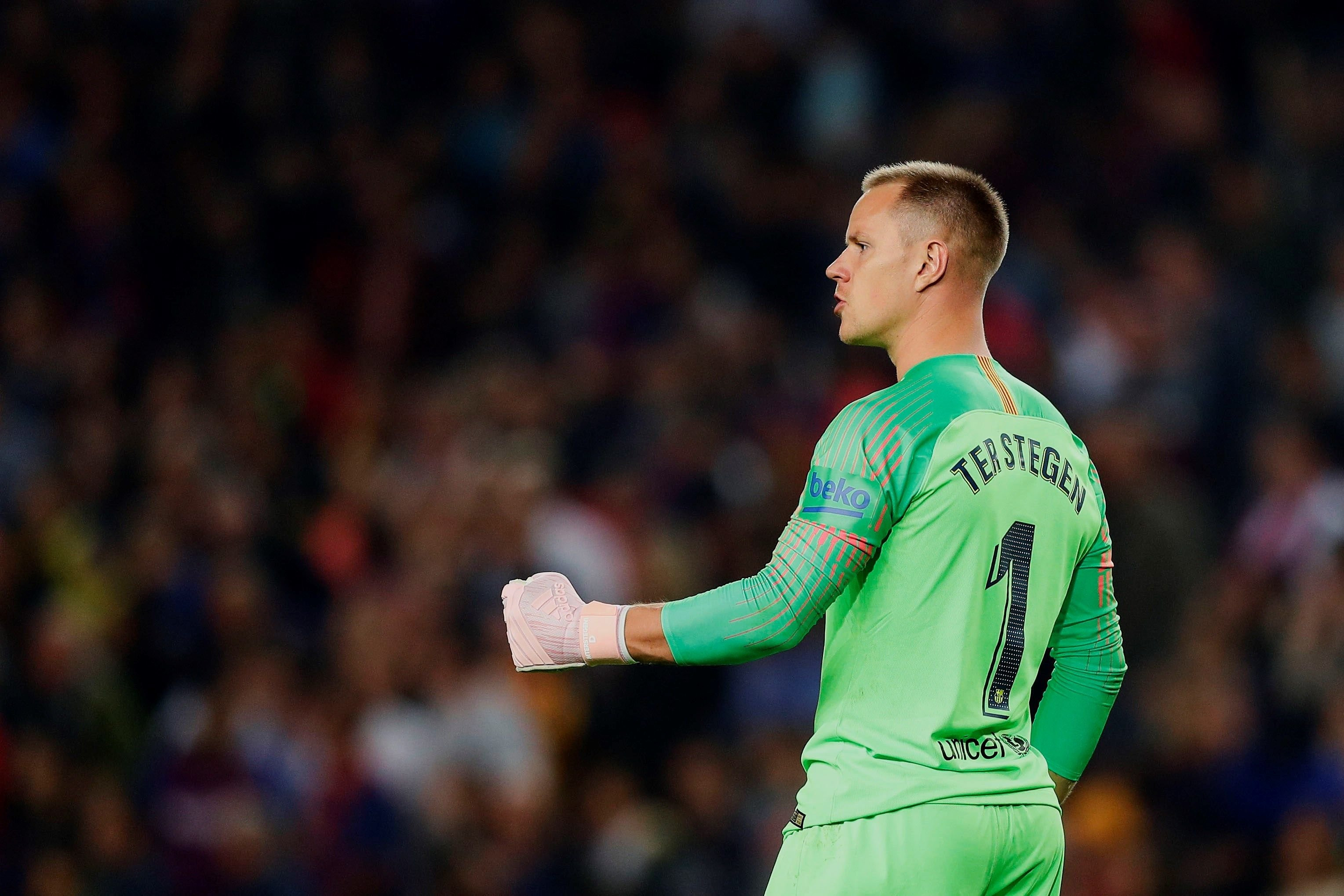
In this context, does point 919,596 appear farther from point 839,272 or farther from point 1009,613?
point 839,272

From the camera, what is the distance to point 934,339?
3.95 metres

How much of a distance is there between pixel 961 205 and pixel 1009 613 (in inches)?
34.6

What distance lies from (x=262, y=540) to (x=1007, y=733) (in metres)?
7.33

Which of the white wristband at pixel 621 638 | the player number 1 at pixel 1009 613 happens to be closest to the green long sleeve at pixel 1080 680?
the player number 1 at pixel 1009 613

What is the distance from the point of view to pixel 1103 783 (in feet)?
28.8

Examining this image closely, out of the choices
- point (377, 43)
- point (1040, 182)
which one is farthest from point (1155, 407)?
point (377, 43)

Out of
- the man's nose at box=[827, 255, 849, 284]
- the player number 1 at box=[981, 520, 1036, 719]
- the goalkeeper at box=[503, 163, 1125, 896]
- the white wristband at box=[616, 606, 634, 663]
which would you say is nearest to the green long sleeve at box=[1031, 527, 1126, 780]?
the goalkeeper at box=[503, 163, 1125, 896]

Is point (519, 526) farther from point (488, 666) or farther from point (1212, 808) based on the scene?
point (1212, 808)

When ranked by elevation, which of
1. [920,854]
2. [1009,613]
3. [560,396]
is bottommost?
[920,854]

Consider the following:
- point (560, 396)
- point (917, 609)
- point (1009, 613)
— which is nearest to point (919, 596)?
point (917, 609)

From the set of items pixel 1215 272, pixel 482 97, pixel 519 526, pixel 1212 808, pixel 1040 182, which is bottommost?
pixel 1212 808

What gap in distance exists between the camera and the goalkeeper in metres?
3.65

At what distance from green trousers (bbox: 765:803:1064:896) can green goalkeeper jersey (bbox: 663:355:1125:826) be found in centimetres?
3

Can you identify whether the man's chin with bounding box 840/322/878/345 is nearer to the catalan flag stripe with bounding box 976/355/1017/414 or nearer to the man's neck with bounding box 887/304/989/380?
the man's neck with bounding box 887/304/989/380
